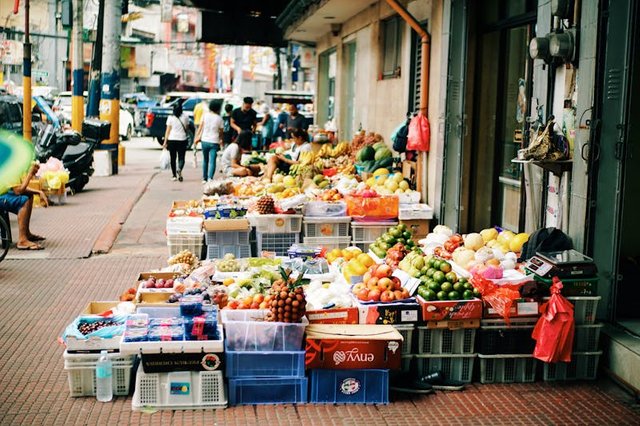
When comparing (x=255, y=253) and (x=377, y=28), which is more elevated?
(x=377, y=28)

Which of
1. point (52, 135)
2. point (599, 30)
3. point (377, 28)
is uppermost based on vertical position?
point (377, 28)

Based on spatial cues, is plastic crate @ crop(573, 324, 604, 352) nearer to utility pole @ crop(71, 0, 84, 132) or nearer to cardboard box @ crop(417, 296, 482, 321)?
cardboard box @ crop(417, 296, 482, 321)

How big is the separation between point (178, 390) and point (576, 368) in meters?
3.18

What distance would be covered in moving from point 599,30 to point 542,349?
2.59 metres

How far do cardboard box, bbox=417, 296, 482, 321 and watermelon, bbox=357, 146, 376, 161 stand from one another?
Result: 7.67 m

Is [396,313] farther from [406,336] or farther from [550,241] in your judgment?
[550,241]

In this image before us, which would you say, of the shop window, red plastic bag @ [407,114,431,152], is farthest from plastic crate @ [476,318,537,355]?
the shop window

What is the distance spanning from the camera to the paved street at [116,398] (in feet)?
18.8

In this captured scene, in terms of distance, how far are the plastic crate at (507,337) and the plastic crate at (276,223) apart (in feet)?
13.1

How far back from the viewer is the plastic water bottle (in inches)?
234

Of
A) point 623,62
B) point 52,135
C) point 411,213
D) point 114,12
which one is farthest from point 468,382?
point 114,12

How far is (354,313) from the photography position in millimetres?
6508

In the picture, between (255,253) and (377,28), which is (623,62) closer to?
(255,253)

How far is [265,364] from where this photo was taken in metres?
6.00
